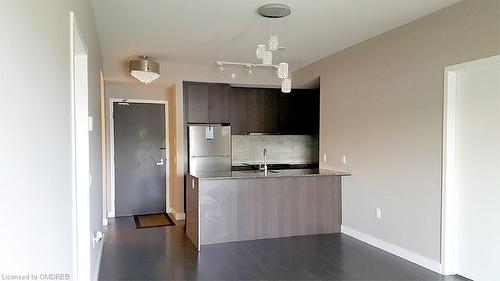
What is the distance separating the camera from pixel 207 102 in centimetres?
619

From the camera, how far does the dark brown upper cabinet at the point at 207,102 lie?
609 cm

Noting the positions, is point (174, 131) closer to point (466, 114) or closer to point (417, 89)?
point (417, 89)

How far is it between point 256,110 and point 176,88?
1509mm

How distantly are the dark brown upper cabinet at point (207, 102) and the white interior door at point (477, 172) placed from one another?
12.3ft

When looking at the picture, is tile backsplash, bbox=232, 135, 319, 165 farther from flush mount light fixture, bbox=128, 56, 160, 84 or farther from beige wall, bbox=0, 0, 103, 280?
beige wall, bbox=0, 0, 103, 280

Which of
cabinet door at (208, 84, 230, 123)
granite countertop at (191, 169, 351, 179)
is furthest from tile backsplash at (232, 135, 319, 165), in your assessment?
granite countertop at (191, 169, 351, 179)

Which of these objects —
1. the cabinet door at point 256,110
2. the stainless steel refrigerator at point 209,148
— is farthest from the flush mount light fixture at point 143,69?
the cabinet door at point 256,110

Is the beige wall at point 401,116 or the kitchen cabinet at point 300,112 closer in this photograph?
the beige wall at point 401,116

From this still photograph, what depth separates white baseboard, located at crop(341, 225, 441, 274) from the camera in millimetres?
3646

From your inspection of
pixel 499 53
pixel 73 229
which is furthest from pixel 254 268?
pixel 499 53

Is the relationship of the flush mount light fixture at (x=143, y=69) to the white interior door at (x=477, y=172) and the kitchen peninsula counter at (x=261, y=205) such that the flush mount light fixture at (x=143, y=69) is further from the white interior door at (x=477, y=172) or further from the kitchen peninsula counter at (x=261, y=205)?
the white interior door at (x=477, y=172)

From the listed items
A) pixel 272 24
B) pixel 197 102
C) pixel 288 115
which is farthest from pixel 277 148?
pixel 272 24

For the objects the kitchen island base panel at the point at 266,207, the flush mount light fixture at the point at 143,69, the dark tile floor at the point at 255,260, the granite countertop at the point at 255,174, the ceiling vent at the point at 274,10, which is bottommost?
the dark tile floor at the point at 255,260

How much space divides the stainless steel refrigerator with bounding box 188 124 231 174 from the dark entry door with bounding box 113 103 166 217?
0.89 metres
